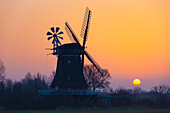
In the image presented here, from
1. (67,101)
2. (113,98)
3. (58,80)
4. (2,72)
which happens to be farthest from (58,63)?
(2,72)

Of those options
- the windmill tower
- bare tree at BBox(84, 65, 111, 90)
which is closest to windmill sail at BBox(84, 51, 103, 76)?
the windmill tower

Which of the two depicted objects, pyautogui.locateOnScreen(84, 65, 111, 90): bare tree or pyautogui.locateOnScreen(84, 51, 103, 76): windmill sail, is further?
pyautogui.locateOnScreen(84, 65, 111, 90): bare tree

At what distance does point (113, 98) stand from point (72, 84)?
Answer: 7.54 m

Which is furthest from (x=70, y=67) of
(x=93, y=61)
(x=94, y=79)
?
(x=94, y=79)

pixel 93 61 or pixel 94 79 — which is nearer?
pixel 93 61

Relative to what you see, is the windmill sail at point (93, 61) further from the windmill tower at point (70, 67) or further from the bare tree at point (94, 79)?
the bare tree at point (94, 79)

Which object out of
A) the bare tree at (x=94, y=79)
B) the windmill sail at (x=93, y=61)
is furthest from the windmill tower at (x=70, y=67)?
the bare tree at (x=94, y=79)

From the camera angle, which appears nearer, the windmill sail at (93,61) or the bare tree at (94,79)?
the windmill sail at (93,61)

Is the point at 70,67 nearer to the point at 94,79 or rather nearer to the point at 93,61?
the point at 93,61

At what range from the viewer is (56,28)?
5694cm

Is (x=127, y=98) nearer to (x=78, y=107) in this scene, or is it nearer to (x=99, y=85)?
(x=78, y=107)

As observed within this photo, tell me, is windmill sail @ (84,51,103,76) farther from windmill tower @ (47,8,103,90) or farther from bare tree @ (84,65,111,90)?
bare tree @ (84,65,111,90)

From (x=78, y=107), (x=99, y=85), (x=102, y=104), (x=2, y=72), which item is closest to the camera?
(x=78, y=107)

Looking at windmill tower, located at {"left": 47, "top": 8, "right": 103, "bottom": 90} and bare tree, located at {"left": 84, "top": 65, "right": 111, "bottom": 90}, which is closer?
windmill tower, located at {"left": 47, "top": 8, "right": 103, "bottom": 90}
